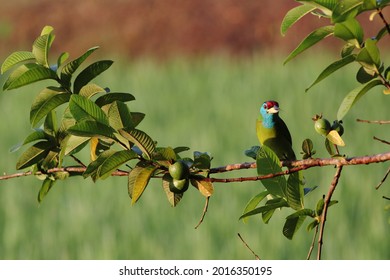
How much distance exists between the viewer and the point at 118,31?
11781 millimetres

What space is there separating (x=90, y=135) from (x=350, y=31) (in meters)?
0.35

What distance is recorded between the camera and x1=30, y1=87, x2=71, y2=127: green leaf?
1086 millimetres

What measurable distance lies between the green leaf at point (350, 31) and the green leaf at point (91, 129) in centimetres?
30

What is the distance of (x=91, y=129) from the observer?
986 millimetres

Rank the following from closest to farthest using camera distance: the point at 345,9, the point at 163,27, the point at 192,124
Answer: the point at 345,9
the point at 192,124
the point at 163,27

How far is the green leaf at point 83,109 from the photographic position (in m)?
0.99

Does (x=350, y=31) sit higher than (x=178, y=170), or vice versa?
(x=350, y=31)

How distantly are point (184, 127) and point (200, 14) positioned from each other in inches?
206

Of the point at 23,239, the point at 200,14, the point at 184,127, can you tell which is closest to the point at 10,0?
the point at 200,14

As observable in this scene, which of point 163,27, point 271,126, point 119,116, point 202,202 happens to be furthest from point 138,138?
point 163,27

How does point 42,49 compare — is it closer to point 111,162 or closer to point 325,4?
point 111,162

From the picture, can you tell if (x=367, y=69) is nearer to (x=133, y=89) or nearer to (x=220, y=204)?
(x=220, y=204)

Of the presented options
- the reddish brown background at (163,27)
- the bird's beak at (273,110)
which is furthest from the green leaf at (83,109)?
the reddish brown background at (163,27)

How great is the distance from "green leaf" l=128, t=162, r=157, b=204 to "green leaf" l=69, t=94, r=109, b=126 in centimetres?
7
